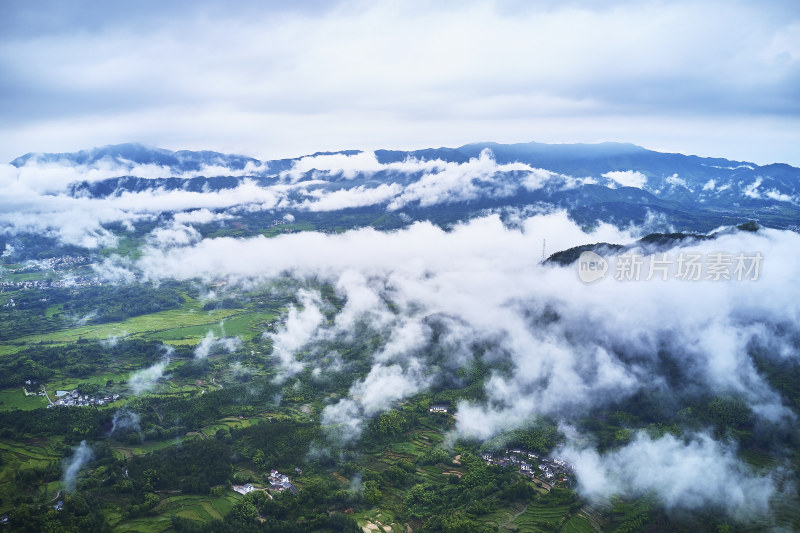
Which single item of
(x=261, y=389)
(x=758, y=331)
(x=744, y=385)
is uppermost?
(x=758, y=331)

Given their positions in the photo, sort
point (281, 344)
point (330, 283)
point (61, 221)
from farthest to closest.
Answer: point (61, 221)
point (330, 283)
point (281, 344)

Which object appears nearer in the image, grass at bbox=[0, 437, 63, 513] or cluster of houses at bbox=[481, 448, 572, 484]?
grass at bbox=[0, 437, 63, 513]

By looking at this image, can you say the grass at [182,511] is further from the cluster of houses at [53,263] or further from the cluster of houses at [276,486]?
the cluster of houses at [53,263]

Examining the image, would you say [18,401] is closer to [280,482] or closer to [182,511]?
[182,511]

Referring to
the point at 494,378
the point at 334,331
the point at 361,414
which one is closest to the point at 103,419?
the point at 361,414

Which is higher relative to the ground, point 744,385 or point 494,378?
point 744,385

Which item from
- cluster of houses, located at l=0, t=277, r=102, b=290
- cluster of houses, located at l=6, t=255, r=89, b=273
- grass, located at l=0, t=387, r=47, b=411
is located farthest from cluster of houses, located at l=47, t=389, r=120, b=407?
cluster of houses, located at l=6, t=255, r=89, b=273

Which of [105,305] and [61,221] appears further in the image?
[61,221]

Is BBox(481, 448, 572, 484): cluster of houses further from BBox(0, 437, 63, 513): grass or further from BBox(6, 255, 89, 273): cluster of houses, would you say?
BBox(6, 255, 89, 273): cluster of houses

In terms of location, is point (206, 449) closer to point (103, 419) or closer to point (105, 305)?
point (103, 419)
